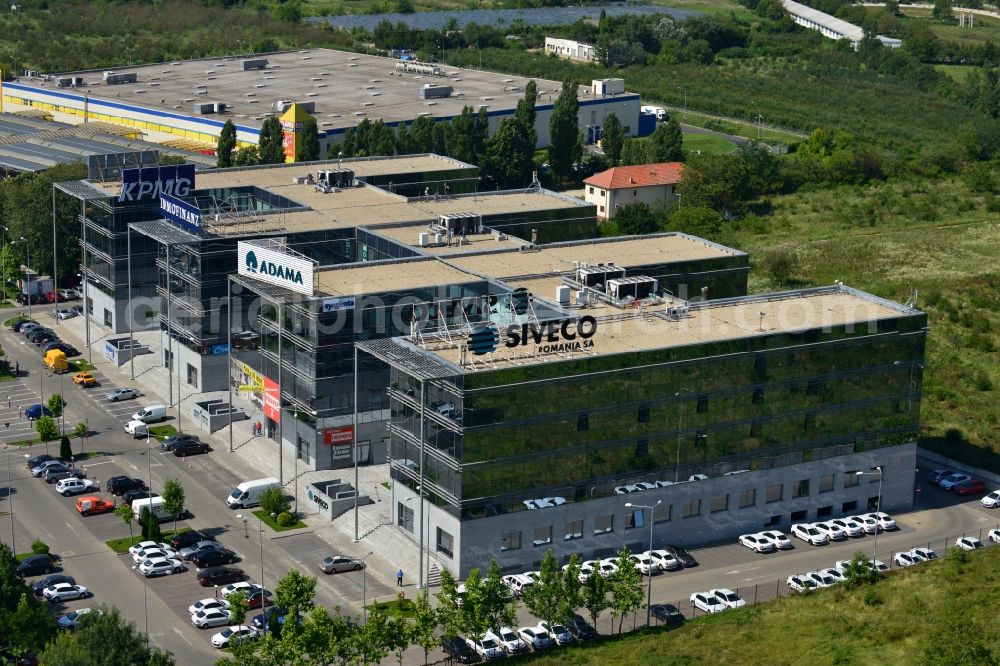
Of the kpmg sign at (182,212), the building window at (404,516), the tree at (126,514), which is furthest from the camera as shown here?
the kpmg sign at (182,212)

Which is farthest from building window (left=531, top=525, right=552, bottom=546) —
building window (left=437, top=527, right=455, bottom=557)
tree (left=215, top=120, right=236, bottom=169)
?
tree (left=215, top=120, right=236, bottom=169)

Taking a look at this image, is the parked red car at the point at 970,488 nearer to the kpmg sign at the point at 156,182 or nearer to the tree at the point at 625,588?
the tree at the point at 625,588

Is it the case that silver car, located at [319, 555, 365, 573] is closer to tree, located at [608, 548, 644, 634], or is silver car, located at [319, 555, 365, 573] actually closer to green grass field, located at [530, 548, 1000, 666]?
green grass field, located at [530, 548, 1000, 666]

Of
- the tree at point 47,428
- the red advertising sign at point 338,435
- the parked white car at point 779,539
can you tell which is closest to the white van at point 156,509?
the red advertising sign at point 338,435

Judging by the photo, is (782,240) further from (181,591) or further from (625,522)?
(181,591)

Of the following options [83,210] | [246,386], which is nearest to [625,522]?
[246,386]

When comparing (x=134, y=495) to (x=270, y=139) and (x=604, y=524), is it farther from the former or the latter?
(x=270, y=139)
